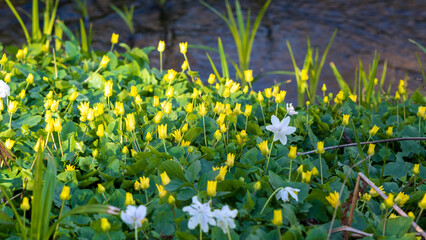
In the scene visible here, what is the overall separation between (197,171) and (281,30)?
11.7 ft

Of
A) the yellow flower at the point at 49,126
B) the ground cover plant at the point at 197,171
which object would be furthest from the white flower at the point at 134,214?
the yellow flower at the point at 49,126

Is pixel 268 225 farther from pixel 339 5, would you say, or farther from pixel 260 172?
pixel 339 5

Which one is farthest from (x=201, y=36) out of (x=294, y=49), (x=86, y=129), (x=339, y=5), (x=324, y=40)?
(x=86, y=129)

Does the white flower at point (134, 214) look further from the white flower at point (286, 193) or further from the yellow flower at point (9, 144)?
the yellow flower at point (9, 144)


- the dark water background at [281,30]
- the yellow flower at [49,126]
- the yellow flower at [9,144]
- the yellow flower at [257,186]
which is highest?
the yellow flower at [49,126]

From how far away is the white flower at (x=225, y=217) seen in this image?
0.87m

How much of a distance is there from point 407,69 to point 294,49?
950mm

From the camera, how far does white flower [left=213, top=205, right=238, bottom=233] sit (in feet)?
2.84

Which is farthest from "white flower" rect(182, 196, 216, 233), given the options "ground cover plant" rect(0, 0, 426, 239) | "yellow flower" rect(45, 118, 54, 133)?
"yellow flower" rect(45, 118, 54, 133)

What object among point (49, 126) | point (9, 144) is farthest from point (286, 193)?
point (9, 144)

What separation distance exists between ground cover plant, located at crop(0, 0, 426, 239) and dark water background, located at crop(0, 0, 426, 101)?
1877mm

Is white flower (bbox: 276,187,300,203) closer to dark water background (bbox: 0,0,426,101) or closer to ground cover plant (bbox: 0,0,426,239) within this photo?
ground cover plant (bbox: 0,0,426,239)

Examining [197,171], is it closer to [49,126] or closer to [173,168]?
[173,168]

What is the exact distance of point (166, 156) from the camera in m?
1.18
